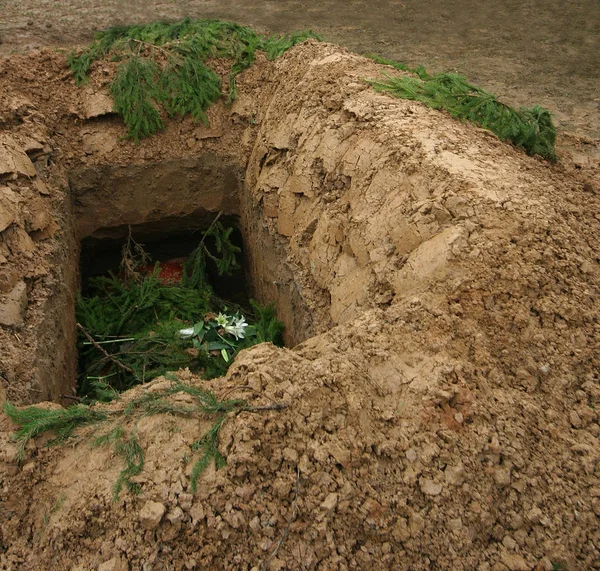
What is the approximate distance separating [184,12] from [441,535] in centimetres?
810

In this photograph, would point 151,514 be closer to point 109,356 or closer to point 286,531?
point 286,531

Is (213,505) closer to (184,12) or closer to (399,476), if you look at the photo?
(399,476)

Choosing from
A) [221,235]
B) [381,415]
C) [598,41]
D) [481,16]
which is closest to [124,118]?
[221,235]

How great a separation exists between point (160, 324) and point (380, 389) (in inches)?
139

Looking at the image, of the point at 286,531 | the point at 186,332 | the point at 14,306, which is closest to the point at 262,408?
the point at 286,531

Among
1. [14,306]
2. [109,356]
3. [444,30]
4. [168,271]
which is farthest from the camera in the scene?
[444,30]

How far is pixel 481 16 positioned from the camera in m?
9.05

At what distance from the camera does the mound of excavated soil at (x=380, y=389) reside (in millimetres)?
2814

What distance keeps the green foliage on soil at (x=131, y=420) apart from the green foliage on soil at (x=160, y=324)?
166 cm

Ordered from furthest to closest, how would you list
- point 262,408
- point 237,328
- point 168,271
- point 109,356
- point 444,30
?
1. point 444,30
2. point 168,271
3. point 237,328
4. point 109,356
5. point 262,408

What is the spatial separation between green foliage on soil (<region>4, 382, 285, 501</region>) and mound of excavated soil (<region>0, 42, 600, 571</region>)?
48 millimetres

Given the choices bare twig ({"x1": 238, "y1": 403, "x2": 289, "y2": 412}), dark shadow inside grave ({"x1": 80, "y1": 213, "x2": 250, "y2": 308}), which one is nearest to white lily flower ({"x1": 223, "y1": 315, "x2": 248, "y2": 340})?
dark shadow inside grave ({"x1": 80, "y1": 213, "x2": 250, "y2": 308})

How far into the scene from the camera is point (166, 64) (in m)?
6.38

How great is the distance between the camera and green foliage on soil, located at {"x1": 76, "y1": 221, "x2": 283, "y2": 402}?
5.57 m
